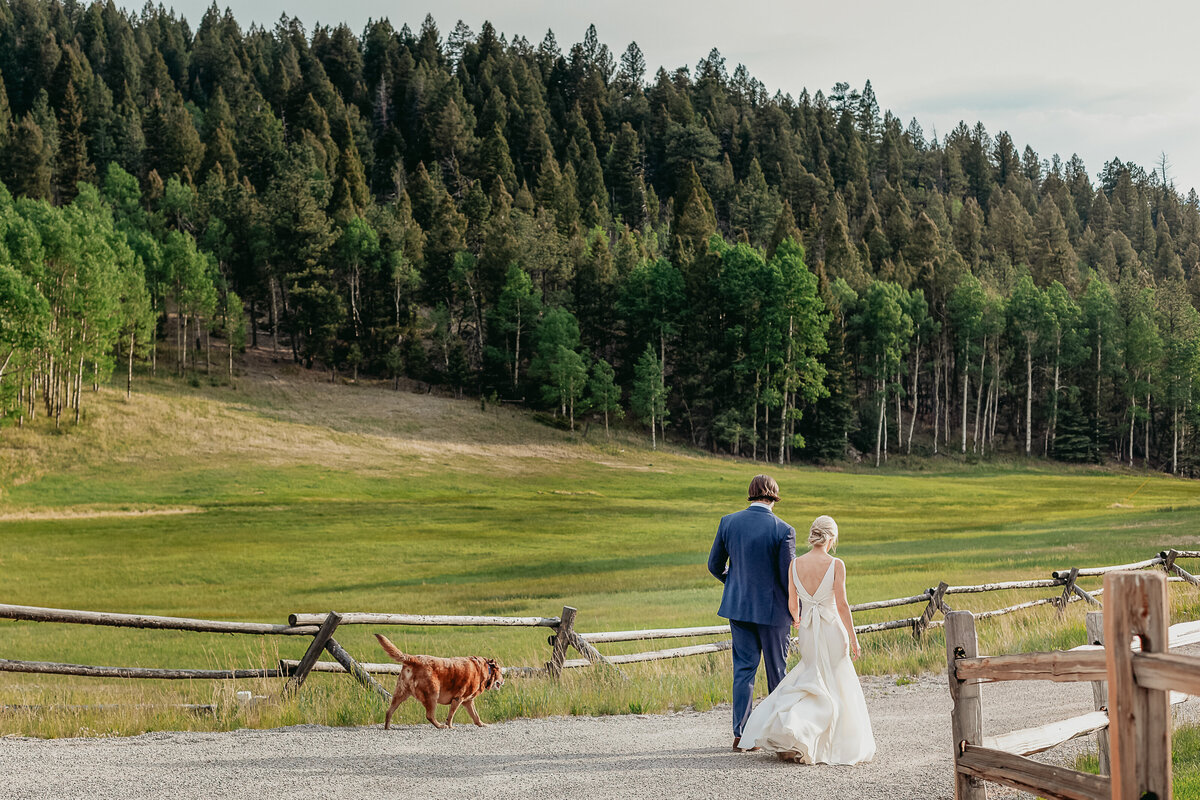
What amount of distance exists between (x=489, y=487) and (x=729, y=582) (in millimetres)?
50581

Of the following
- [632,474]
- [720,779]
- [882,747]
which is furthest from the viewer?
[632,474]

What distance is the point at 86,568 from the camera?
106 ft

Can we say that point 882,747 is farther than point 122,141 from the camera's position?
No

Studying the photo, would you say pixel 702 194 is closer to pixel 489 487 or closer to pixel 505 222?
pixel 505 222

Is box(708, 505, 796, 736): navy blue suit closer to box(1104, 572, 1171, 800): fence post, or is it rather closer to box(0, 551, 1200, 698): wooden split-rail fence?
box(0, 551, 1200, 698): wooden split-rail fence

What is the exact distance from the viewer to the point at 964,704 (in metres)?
6.73

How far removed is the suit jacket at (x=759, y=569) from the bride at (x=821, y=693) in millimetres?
419

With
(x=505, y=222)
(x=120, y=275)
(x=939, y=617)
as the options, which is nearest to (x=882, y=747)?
(x=939, y=617)

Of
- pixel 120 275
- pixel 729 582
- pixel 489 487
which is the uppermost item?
pixel 120 275

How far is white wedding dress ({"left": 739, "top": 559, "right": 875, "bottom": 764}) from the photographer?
27.4 ft

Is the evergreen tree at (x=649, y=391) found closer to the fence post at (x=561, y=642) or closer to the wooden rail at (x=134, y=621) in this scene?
the fence post at (x=561, y=642)

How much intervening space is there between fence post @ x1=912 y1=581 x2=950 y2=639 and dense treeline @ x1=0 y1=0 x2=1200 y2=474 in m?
54.8

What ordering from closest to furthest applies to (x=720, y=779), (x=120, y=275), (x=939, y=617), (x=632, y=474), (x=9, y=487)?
(x=720, y=779) < (x=939, y=617) < (x=9, y=487) < (x=632, y=474) < (x=120, y=275)

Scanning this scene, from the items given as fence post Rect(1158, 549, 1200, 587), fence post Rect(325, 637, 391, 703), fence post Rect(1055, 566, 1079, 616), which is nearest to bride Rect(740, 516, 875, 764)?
fence post Rect(325, 637, 391, 703)
